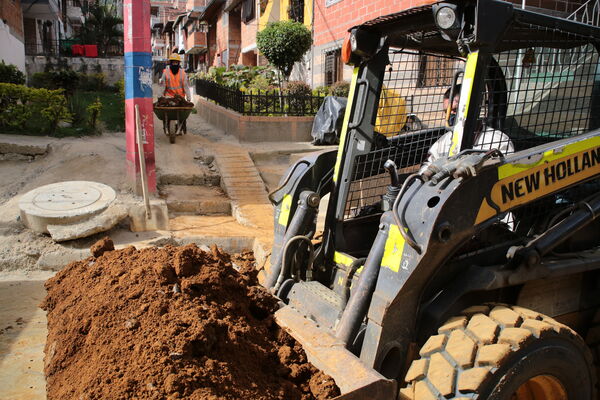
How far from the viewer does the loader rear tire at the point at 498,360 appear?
7.11 feet

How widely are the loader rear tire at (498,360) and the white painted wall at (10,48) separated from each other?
18.8 metres

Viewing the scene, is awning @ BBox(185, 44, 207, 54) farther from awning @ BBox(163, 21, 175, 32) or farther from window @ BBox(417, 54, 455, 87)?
window @ BBox(417, 54, 455, 87)

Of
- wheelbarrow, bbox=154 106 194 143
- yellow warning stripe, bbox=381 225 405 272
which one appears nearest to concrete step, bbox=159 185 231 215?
wheelbarrow, bbox=154 106 194 143

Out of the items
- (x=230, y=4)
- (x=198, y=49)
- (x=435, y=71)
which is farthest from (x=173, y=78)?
(x=198, y=49)

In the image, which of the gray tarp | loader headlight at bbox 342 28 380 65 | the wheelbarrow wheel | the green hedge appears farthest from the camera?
the gray tarp

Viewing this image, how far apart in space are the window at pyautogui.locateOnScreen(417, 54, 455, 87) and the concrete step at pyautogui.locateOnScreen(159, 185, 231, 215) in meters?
4.46

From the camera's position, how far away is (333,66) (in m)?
15.8

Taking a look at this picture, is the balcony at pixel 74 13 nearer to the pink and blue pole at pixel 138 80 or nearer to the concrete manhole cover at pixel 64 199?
the pink and blue pole at pixel 138 80

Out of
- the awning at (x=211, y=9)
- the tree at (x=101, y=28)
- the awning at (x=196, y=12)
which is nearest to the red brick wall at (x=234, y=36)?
the awning at (x=211, y=9)

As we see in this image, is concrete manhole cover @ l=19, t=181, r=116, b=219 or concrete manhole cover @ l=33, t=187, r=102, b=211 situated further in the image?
concrete manhole cover @ l=33, t=187, r=102, b=211

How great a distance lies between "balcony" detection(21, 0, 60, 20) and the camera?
25.0 m

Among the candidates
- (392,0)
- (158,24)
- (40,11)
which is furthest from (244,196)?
(158,24)

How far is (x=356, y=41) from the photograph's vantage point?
3.06 m

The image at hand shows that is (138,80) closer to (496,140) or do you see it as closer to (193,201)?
(193,201)
